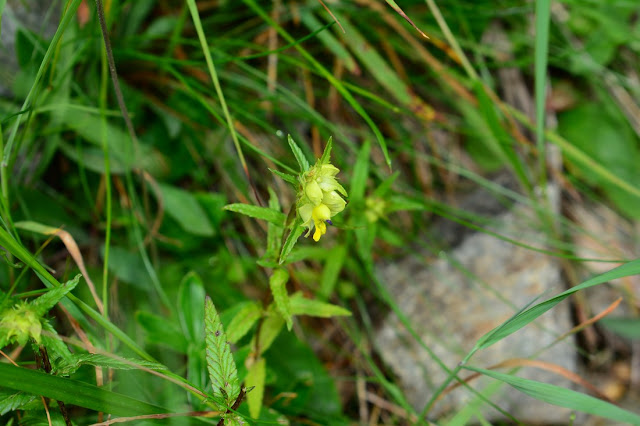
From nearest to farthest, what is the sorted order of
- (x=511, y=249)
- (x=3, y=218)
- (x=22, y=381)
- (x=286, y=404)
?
(x=22, y=381) < (x=3, y=218) < (x=286, y=404) < (x=511, y=249)

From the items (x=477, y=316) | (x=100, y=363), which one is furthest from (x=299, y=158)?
(x=477, y=316)

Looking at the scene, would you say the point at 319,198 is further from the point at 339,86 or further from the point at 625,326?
the point at 625,326

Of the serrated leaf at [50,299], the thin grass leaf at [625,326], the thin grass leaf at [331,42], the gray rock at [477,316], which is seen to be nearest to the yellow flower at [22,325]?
the serrated leaf at [50,299]

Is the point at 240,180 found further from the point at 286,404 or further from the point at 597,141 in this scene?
the point at 597,141

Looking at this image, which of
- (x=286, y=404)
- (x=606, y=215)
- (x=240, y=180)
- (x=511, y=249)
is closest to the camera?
(x=286, y=404)

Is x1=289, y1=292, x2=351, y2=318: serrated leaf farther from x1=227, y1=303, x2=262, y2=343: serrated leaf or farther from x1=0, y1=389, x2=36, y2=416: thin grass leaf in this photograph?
x1=0, y1=389, x2=36, y2=416: thin grass leaf

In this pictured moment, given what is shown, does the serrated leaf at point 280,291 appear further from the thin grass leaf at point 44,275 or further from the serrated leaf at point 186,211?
the serrated leaf at point 186,211

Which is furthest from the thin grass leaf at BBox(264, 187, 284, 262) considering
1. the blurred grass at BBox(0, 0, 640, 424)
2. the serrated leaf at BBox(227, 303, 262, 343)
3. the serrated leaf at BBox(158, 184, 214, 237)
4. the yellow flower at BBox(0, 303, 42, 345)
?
the serrated leaf at BBox(158, 184, 214, 237)

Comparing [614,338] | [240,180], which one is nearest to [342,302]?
[240,180]
